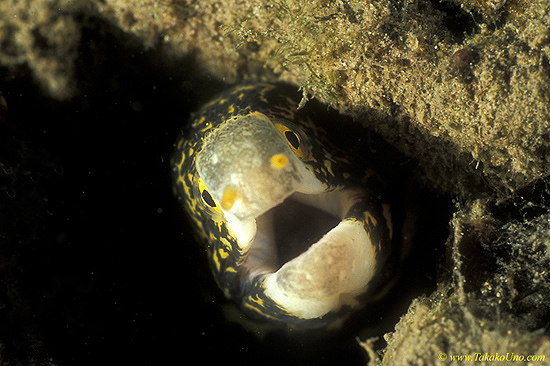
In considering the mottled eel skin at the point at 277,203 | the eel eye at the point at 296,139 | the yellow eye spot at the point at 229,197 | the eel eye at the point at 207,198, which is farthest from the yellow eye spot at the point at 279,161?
the eel eye at the point at 207,198

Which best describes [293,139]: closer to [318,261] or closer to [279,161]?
[279,161]

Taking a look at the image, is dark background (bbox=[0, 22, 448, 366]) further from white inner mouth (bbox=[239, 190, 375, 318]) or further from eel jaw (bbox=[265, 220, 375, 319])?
eel jaw (bbox=[265, 220, 375, 319])

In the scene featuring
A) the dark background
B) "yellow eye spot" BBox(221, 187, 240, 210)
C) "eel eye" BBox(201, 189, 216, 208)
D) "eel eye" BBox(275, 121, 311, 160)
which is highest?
"eel eye" BBox(275, 121, 311, 160)

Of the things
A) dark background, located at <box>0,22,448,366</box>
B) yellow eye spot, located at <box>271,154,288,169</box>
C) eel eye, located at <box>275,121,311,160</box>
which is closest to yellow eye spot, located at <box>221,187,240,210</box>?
yellow eye spot, located at <box>271,154,288,169</box>

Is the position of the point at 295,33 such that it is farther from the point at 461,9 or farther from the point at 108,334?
the point at 108,334

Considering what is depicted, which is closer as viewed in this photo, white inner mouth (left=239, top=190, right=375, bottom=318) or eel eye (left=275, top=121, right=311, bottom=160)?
white inner mouth (left=239, top=190, right=375, bottom=318)
